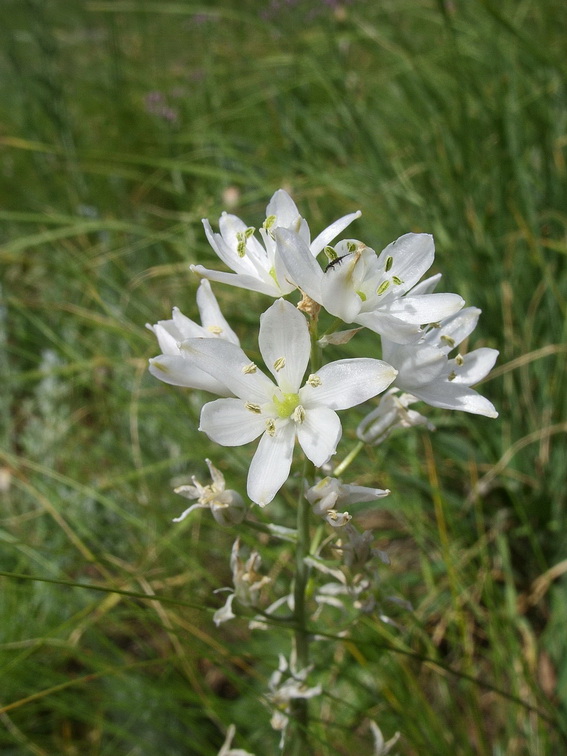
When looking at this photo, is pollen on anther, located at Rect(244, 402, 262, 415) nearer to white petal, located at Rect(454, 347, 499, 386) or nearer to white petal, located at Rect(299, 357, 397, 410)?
white petal, located at Rect(299, 357, 397, 410)

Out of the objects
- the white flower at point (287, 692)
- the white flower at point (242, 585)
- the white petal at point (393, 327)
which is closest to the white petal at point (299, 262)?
the white petal at point (393, 327)

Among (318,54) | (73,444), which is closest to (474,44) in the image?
(318,54)

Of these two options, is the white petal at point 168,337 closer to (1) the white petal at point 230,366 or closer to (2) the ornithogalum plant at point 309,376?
(2) the ornithogalum plant at point 309,376

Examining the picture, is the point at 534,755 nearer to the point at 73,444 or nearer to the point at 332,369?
the point at 332,369

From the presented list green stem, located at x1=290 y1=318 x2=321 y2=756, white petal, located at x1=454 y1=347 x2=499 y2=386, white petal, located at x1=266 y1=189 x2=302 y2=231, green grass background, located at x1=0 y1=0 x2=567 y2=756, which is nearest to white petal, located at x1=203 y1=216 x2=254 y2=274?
white petal, located at x1=266 y1=189 x2=302 y2=231

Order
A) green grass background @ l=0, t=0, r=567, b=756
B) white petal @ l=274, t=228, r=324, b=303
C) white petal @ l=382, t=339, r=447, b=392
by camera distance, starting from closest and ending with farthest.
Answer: white petal @ l=274, t=228, r=324, b=303 → white petal @ l=382, t=339, r=447, b=392 → green grass background @ l=0, t=0, r=567, b=756

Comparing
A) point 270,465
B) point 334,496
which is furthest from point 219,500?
point 334,496
